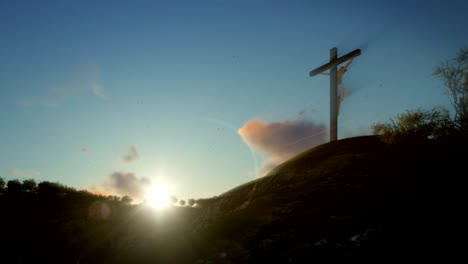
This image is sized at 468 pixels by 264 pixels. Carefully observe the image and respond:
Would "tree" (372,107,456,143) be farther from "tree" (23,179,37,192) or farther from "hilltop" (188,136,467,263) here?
"tree" (23,179,37,192)

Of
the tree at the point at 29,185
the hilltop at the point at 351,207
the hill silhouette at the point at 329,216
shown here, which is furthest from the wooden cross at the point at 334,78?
the tree at the point at 29,185

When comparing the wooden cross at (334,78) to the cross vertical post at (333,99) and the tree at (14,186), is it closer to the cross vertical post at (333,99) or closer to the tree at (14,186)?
the cross vertical post at (333,99)

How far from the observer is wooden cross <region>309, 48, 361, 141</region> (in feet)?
37.3

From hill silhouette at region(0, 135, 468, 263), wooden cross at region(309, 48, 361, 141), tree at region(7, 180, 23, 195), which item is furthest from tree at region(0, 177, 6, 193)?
wooden cross at region(309, 48, 361, 141)

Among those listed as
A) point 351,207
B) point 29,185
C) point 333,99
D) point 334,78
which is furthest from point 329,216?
point 29,185

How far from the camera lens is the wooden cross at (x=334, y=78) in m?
11.4

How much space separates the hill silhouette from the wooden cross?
0.77m

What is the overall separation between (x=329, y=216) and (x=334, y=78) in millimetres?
7196

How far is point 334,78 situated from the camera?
12.1 metres

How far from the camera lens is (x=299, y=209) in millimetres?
7254

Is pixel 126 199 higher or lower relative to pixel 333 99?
lower

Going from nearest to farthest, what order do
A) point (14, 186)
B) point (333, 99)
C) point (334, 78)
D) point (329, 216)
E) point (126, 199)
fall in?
point (329, 216) → point (333, 99) → point (334, 78) → point (14, 186) → point (126, 199)

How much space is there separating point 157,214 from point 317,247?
8.55 m

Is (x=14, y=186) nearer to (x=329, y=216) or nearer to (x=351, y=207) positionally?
(x=329, y=216)
